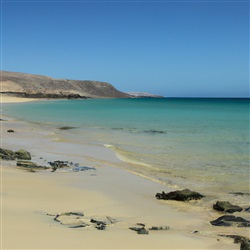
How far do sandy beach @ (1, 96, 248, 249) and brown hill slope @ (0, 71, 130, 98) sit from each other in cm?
11770

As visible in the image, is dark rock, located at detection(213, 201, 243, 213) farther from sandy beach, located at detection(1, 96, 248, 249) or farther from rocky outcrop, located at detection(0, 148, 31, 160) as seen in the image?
rocky outcrop, located at detection(0, 148, 31, 160)

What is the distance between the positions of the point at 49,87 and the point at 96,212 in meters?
158

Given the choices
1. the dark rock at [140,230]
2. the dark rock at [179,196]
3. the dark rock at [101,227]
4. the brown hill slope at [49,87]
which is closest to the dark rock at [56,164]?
the dark rock at [179,196]

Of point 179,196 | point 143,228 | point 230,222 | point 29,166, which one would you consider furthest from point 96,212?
point 29,166

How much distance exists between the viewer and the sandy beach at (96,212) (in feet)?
17.9

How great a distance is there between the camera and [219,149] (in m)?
18.1

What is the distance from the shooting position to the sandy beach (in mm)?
5461

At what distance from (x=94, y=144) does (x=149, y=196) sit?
10.7 metres

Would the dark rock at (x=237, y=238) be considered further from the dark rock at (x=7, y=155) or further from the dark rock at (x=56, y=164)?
the dark rock at (x=7, y=155)

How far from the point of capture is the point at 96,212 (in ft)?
24.3

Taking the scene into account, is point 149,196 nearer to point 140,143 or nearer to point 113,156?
point 113,156

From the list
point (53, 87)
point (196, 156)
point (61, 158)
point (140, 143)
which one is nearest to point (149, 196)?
point (61, 158)

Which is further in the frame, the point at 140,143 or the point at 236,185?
the point at 140,143

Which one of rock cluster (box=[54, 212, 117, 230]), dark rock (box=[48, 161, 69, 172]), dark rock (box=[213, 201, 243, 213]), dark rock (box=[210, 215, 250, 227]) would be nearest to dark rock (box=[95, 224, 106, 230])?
rock cluster (box=[54, 212, 117, 230])
